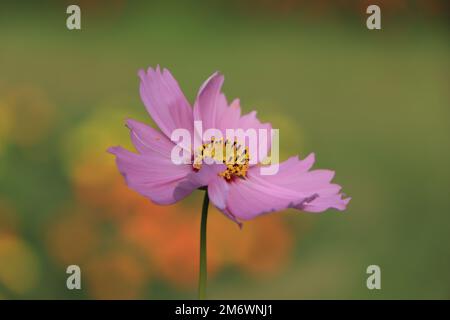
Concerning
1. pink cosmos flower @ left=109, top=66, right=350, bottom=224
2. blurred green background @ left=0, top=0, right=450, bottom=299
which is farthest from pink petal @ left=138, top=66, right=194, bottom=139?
blurred green background @ left=0, top=0, right=450, bottom=299

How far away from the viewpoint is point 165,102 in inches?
12.6

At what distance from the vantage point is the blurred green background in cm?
67

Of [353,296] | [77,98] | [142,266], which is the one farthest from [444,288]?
[77,98]

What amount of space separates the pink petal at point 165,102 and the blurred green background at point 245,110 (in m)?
0.34

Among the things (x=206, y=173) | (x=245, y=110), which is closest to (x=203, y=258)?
(x=206, y=173)

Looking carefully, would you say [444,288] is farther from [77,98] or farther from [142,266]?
[77,98]

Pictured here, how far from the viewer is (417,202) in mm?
778

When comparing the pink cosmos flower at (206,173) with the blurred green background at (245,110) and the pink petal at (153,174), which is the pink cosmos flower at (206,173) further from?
the blurred green background at (245,110)

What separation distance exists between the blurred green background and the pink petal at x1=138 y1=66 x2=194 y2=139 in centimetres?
34

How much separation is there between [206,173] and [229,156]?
5 cm

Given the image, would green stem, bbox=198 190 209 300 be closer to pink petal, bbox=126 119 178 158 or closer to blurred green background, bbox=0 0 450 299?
pink petal, bbox=126 119 178 158

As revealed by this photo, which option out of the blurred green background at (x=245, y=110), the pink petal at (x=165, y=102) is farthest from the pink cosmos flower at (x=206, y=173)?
the blurred green background at (x=245, y=110)

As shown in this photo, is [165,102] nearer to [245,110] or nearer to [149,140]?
[149,140]

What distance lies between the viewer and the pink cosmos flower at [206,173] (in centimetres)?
27
